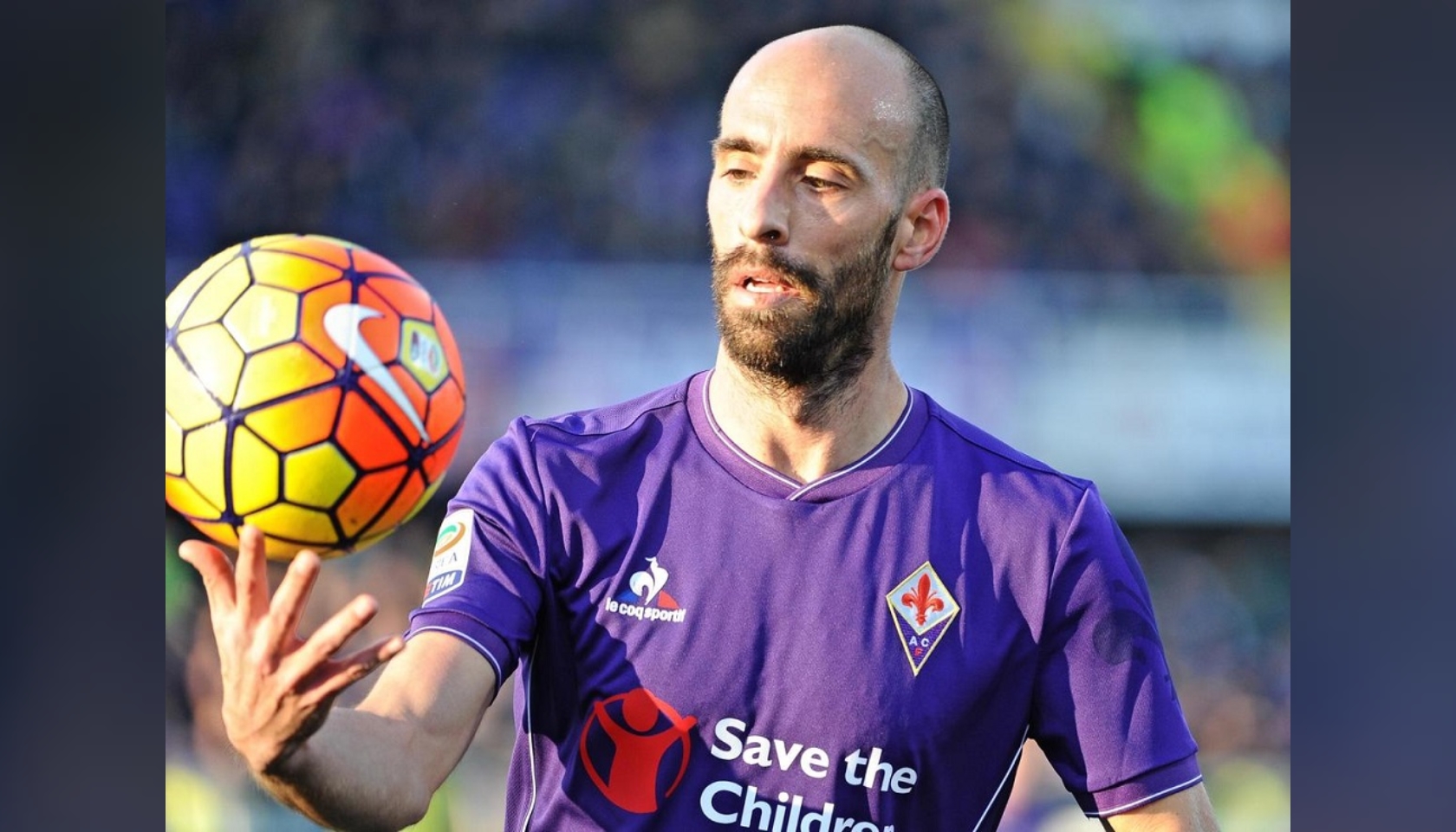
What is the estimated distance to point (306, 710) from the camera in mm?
1518

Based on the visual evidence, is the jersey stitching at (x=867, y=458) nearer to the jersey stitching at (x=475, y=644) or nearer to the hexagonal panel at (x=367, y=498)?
the jersey stitching at (x=475, y=644)

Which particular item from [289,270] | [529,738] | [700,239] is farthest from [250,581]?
[700,239]

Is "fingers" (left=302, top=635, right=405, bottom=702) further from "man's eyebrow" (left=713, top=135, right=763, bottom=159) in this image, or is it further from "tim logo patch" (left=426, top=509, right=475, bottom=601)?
"man's eyebrow" (left=713, top=135, right=763, bottom=159)

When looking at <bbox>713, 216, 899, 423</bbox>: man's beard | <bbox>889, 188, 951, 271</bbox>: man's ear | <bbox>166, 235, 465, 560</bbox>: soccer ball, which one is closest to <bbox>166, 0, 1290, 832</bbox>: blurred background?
<bbox>166, 235, 465, 560</bbox>: soccer ball

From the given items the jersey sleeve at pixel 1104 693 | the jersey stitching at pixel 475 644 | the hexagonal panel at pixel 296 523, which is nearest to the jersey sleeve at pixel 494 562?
the jersey stitching at pixel 475 644

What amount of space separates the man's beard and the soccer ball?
1.58m

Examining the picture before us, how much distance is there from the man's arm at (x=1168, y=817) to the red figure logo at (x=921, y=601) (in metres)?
0.39

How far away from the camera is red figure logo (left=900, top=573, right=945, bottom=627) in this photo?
2.09 meters

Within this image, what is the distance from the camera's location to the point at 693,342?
13.9 ft

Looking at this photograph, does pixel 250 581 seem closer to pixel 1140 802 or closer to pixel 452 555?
pixel 452 555

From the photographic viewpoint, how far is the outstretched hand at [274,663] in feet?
4.95
